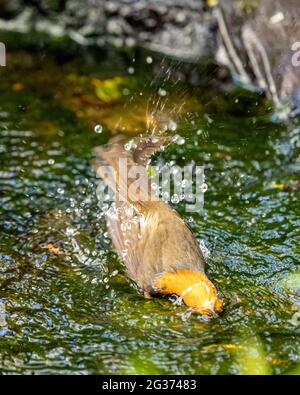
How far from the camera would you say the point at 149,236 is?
14.9 feet

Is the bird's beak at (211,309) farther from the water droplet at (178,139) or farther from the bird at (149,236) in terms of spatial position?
the water droplet at (178,139)

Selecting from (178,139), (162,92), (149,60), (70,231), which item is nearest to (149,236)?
(70,231)

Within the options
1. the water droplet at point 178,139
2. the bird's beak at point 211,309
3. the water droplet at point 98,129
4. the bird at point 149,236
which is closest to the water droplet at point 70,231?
the bird at point 149,236

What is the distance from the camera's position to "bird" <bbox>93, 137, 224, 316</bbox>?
→ 4.14m

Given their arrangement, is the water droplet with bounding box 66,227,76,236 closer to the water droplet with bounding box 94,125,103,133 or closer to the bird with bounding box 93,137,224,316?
the bird with bounding box 93,137,224,316

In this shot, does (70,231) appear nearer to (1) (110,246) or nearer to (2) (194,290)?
(1) (110,246)

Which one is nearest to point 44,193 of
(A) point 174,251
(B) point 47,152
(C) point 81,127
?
(B) point 47,152

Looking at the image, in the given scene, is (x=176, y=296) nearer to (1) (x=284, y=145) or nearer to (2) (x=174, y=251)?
(2) (x=174, y=251)

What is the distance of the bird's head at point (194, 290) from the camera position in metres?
4.06

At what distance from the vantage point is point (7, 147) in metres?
6.14

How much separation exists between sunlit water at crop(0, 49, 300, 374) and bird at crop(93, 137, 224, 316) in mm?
113

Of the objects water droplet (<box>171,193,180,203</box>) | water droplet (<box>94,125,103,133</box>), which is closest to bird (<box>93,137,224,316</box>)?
water droplet (<box>171,193,180,203</box>)

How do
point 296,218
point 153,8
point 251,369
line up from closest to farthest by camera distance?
point 251,369, point 296,218, point 153,8

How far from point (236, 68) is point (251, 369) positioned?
12.1ft
